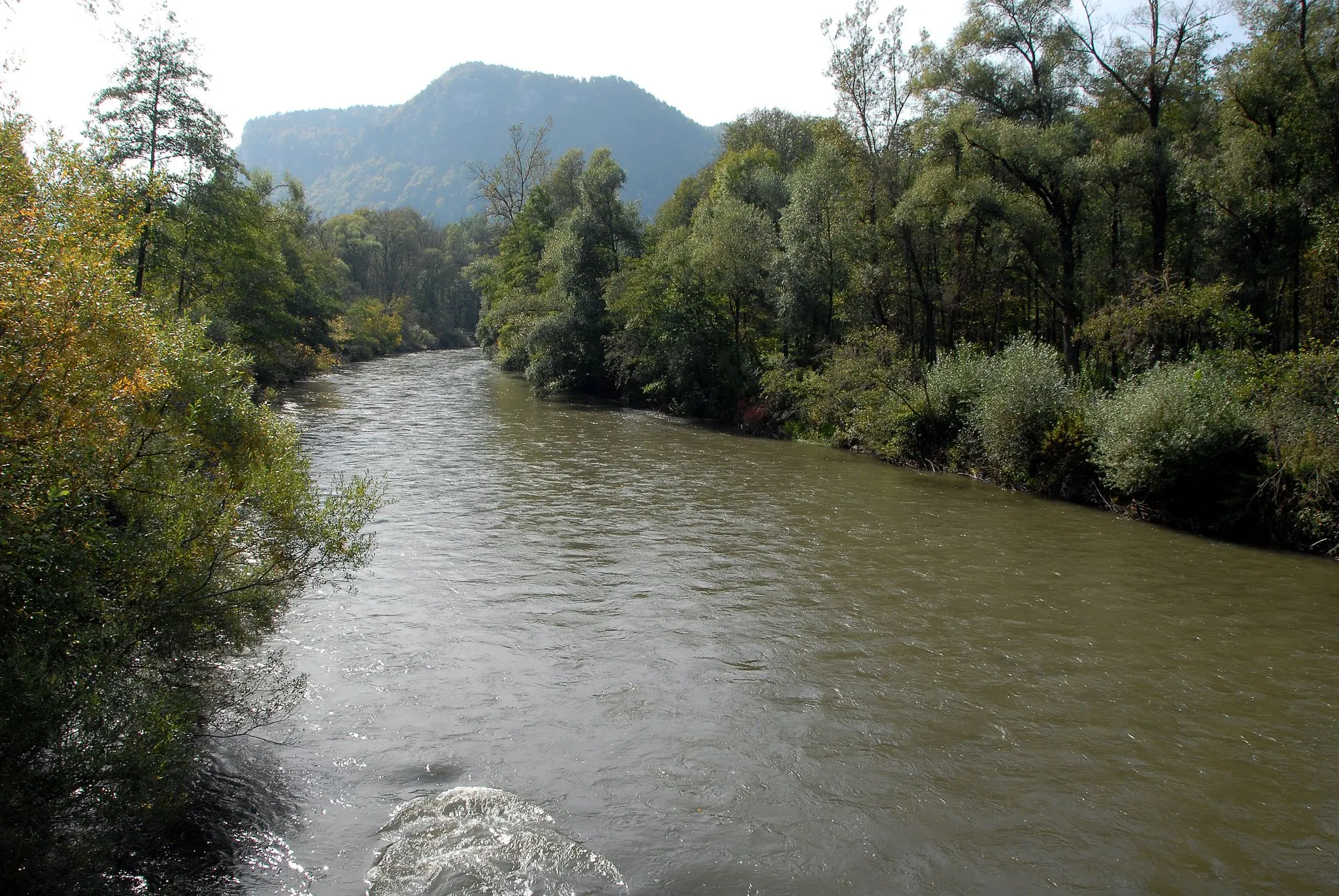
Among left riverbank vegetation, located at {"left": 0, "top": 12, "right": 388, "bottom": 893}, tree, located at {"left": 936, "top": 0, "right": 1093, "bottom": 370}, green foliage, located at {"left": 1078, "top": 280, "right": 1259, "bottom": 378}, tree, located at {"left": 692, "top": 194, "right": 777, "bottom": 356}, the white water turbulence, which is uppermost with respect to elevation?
tree, located at {"left": 936, "top": 0, "right": 1093, "bottom": 370}

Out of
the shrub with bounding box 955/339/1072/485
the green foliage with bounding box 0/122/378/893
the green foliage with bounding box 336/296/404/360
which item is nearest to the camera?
the green foliage with bounding box 0/122/378/893

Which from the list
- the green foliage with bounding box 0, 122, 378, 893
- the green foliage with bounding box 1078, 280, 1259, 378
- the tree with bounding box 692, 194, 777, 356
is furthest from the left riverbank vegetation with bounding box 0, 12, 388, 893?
the tree with bounding box 692, 194, 777, 356

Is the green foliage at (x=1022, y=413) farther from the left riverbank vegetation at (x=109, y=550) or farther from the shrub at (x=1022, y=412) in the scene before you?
the left riverbank vegetation at (x=109, y=550)

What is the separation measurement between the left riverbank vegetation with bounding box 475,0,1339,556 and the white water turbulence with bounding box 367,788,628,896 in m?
15.5

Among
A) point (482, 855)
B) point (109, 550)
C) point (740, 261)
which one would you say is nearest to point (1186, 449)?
point (482, 855)

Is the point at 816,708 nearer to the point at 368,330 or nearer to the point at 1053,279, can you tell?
the point at 1053,279

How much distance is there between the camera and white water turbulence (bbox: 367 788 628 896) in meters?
6.01

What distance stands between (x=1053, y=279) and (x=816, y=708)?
23365 millimetres

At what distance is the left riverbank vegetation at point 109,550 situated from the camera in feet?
16.3

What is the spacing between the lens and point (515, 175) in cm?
6944

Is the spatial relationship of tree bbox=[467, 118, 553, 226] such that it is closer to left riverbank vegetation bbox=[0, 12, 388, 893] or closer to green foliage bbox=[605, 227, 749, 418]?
green foliage bbox=[605, 227, 749, 418]

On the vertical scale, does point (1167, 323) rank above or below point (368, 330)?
above

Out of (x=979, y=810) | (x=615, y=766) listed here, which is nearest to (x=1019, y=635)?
(x=979, y=810)

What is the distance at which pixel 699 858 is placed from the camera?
6.48 metres
